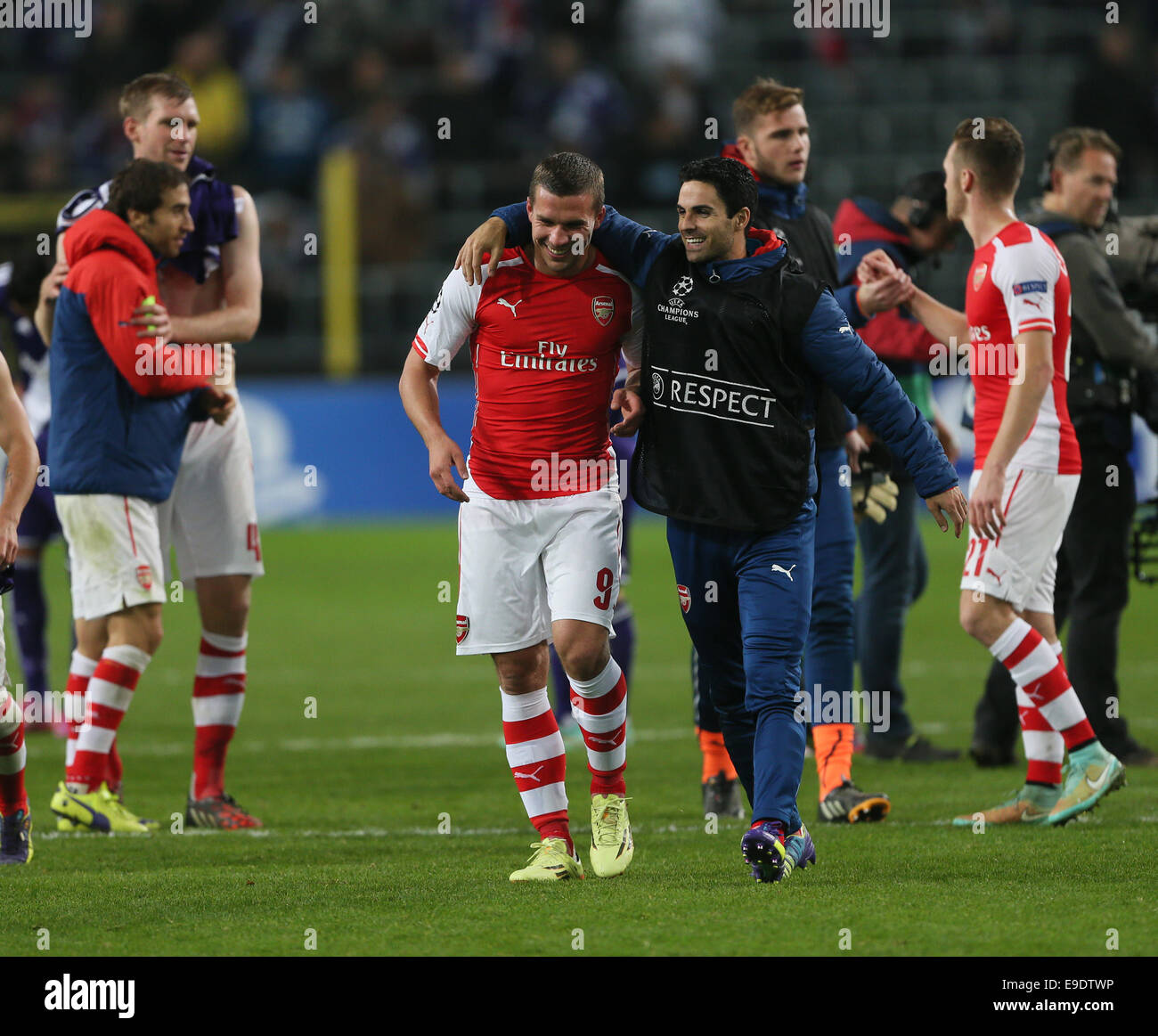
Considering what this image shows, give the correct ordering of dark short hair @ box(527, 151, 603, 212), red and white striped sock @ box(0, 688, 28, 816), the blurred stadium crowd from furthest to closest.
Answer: the blurred stadium crowd < red and white striped sock @ box(0, 688, 28, 816) < dark short hair @ box(527, 151, 603, 212)

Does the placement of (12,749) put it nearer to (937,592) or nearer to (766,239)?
(766,239)

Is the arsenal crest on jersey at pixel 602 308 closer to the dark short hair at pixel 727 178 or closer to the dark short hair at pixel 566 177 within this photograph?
the dark short hair at pixel 566 177

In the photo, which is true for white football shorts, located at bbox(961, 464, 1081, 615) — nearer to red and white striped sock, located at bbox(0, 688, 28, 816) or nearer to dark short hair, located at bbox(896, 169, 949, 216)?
dark short hair, located at bbox(896, 169, 949, 216)

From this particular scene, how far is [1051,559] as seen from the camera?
6375mm

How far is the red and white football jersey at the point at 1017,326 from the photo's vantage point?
6.01m

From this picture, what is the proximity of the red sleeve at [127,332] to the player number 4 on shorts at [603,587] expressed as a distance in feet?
6.91

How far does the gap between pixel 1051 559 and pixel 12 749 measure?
3.55 metres

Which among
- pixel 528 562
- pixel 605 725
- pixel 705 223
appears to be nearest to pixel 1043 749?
pixel 605 725

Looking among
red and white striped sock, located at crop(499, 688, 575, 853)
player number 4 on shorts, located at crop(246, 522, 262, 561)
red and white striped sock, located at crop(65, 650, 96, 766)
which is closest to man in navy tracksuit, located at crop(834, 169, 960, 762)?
red and white striped sock, located at crop(499, 688, 575, 853)

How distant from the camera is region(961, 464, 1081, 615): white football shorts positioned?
618 cm

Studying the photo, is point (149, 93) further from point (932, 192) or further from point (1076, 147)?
point (1076, 147)

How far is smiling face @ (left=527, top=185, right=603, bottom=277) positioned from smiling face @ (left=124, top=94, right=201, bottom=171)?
6.76ft

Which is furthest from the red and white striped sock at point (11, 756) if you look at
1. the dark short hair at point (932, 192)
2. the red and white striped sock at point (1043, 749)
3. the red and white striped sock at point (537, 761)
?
the dark short hair at point (932, 192)

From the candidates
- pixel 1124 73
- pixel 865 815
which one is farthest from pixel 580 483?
pixel 1124 73
